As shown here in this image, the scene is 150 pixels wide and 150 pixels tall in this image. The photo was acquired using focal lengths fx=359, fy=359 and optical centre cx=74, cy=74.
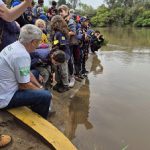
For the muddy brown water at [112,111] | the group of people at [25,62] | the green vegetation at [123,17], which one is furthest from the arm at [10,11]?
the green vegetation at [123,17]

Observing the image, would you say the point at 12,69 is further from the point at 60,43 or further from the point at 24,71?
the point at 60,43

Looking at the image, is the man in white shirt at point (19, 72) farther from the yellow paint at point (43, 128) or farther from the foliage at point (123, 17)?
the foliage at point (123, 17)

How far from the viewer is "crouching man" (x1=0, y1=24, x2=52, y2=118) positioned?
432 centimetres

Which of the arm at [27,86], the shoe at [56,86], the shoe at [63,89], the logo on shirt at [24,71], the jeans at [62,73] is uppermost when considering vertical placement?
the logo on shirt at [24,71]

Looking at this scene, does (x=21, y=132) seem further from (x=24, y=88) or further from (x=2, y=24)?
(x=2, y=24)

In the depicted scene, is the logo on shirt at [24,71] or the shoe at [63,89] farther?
the shoe at [63,89]

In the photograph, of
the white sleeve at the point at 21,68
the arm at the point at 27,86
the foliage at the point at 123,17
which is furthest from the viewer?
the foliage at the point at 123,17

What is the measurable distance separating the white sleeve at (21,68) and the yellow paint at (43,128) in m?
0.50

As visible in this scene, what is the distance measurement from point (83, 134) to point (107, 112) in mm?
1219

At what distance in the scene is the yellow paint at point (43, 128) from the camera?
14.2 ft

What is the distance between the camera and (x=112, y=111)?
22.4 ft

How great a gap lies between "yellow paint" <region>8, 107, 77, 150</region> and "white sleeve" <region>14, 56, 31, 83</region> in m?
0.50

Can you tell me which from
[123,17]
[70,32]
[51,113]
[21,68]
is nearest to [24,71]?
[21,68]

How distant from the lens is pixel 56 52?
5836 millimetres
